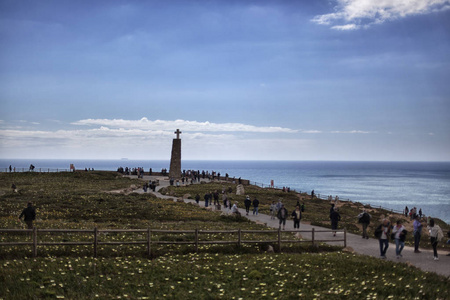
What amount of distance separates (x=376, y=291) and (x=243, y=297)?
4686 millimetres

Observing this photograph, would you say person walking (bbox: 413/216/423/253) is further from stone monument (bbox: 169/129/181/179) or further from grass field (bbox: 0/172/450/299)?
stone monument (bbox: 169/129/181/179)

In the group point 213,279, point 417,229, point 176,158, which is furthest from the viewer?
point 176,158

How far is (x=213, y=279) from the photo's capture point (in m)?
14.8

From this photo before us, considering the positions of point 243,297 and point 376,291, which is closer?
point 243,297

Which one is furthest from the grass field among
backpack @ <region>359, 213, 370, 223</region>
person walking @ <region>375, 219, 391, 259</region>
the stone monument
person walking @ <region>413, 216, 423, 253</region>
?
the stone monument

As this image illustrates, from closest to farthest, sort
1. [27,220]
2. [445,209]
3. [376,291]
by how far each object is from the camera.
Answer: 1. [376,291]
2. [27,220]
3. [445,209]

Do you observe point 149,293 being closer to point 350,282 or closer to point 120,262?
point 120,262

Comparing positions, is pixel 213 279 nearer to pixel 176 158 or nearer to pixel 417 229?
pixel 417 229

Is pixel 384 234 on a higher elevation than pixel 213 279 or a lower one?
higher

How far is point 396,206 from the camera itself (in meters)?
100

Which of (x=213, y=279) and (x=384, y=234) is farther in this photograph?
(x=384, y=234)

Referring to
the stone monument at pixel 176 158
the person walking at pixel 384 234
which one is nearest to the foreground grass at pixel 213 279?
the person walking at pixel 384 234

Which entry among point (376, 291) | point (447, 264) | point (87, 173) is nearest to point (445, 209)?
point (87, 173)

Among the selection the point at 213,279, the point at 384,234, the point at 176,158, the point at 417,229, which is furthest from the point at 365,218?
the point at 176,158
